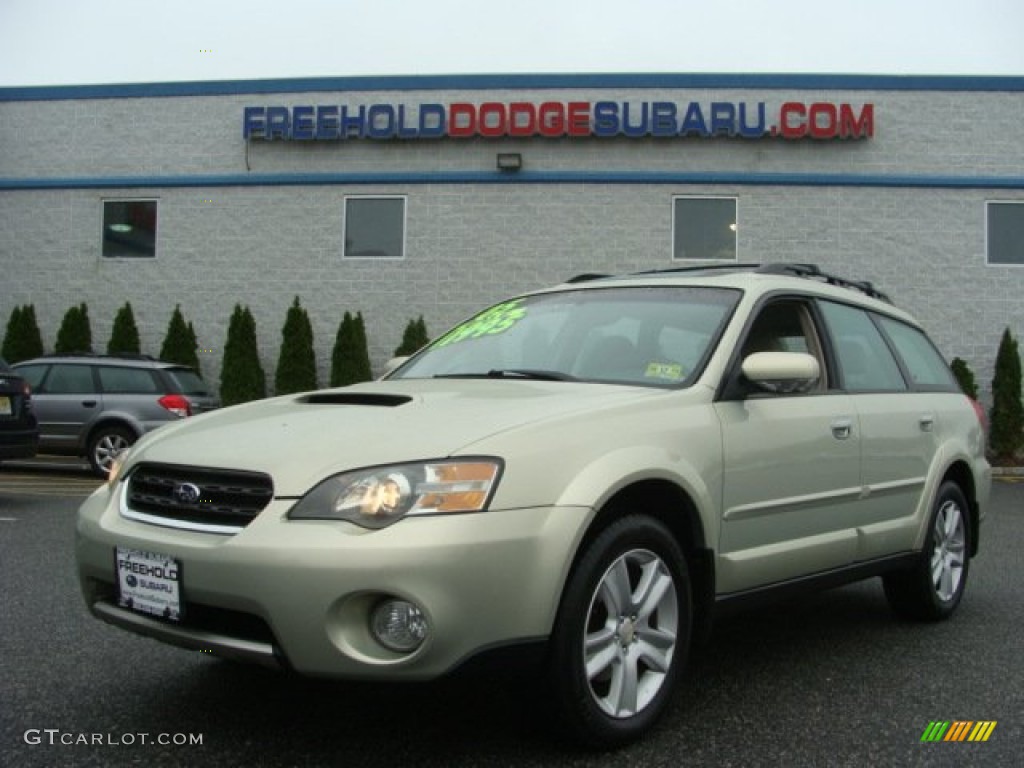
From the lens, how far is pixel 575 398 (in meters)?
3.25

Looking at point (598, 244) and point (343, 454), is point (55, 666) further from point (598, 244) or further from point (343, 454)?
point (598, 244)

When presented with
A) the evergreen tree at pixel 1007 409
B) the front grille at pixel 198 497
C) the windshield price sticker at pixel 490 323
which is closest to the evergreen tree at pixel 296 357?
the evergreen tree at pixel 1007 409

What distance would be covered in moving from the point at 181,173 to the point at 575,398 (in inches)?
595

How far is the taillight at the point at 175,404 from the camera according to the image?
1191 centimetres

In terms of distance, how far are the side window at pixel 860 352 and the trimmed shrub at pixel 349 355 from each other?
11.3 metres

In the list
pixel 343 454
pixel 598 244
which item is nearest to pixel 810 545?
pixel 343 454

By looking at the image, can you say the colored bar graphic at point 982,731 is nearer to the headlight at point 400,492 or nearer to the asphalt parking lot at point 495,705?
the asphalt parking lot at point 495,705

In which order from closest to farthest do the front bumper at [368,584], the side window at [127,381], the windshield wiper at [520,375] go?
the front bumper at [368,584] < the windshield wiper at [520,375] < the side window at [127,381]

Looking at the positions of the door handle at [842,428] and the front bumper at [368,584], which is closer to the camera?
the front bumper at [368,584]

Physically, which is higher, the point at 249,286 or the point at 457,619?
the point at 249,286

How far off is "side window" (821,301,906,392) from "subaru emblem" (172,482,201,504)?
2812 mm

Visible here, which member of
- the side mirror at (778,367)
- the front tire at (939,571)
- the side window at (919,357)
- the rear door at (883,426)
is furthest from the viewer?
the side window at (919,357)

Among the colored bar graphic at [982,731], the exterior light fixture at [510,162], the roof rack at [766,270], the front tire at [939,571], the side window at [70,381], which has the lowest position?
the colored bar graphic at [982,731]

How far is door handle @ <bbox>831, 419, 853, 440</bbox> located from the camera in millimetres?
4039
